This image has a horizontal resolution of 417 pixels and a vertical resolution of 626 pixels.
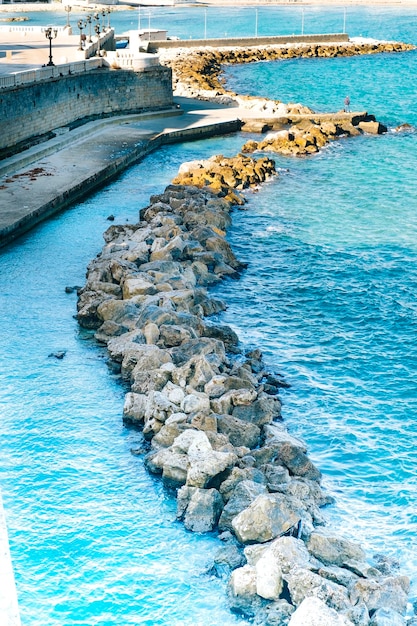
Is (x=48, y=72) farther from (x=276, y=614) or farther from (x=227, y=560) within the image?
(x=276, y=614)

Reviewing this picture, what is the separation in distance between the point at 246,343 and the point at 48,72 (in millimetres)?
19897

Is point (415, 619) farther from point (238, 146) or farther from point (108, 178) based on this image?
point (238, 146)

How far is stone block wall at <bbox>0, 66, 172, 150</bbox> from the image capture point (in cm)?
3198

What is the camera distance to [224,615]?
1123 centimetres

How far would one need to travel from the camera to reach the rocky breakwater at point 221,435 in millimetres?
11094

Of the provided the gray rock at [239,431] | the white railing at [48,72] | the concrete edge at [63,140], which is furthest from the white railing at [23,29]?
the gray rock at [239,431]

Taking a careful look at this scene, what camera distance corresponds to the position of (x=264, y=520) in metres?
12.0

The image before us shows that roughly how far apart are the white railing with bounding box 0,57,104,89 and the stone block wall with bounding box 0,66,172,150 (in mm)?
237

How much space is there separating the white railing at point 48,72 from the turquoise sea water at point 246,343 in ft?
16.5

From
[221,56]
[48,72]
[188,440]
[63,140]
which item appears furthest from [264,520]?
[221,56]

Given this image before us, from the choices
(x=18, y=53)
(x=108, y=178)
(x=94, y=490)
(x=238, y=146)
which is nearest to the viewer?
(x=94, y=490)

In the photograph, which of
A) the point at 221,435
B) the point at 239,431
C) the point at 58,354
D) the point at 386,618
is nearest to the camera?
the point at 386,618

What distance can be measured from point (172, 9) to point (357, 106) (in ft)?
298

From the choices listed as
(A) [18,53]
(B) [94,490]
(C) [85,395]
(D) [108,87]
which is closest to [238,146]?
(D) [108,87]
